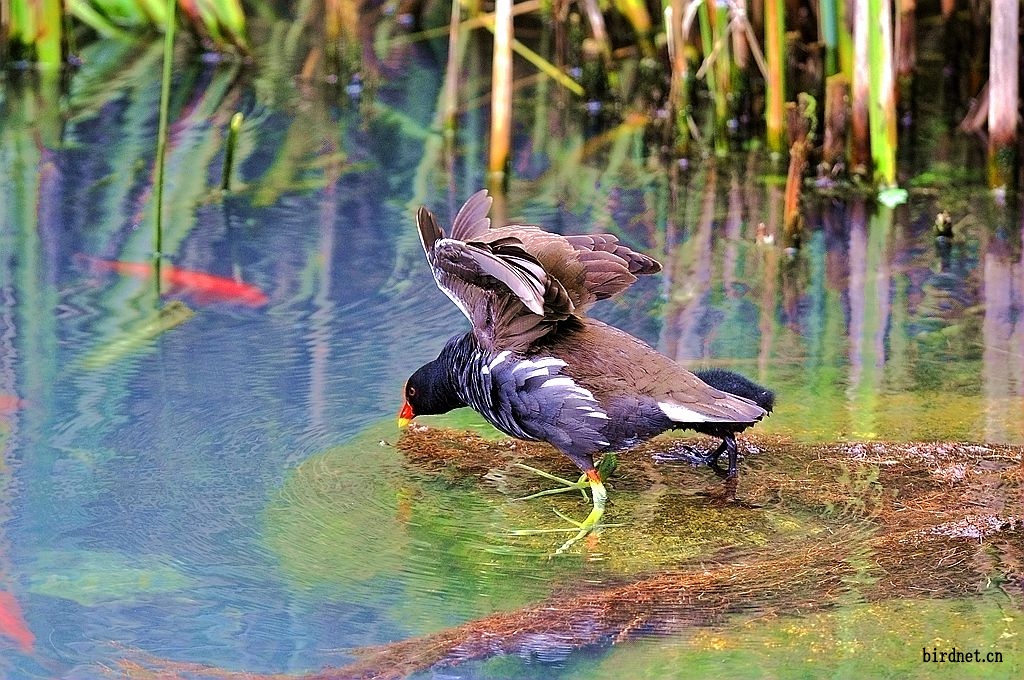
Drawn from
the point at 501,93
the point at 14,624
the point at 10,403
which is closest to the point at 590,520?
the point at 14,624

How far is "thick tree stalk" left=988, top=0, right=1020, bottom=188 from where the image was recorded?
5.72m

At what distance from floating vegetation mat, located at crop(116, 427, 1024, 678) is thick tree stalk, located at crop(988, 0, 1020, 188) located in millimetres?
2540

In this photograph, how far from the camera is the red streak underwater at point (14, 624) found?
3.03 metres

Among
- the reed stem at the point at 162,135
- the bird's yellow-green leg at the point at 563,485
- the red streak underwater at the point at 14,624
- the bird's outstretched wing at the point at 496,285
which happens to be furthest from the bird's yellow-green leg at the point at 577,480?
the reed stem at the point at 162,135

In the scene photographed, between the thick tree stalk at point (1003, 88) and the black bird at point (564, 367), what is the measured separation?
2.88 meters

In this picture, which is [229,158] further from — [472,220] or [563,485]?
[563,485]

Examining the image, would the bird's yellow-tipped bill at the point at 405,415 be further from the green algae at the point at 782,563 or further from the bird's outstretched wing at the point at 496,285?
the bird's outstretched wing at the point at 496,285

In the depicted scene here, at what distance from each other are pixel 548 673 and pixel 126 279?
116 inches

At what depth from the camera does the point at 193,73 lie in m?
8.28

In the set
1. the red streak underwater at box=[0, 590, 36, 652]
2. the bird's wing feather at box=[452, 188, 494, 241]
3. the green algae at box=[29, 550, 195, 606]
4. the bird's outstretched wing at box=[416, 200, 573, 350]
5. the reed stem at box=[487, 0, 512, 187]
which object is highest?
the reed stem at box=[487, 0, 512, 187]

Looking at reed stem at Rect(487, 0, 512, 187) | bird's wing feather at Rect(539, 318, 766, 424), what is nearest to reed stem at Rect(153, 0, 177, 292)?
reed stem at Rect(487, 0, 512, 187)

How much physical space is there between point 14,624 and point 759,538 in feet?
5.76

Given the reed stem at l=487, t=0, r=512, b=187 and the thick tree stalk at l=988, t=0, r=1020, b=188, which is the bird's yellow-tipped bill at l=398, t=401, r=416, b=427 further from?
the thick tree stalk at l=988, t=0, r=1020, b=188

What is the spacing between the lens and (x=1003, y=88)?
5.84 m
